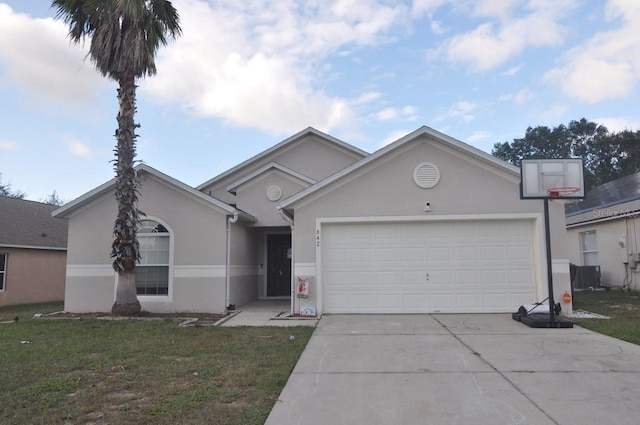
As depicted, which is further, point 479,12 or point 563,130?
point 563,130

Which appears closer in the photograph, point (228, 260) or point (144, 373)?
→ point (144, 373)

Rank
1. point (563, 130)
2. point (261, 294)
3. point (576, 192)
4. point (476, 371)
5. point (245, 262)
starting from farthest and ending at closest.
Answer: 1. point (563, 130)
2. point (261, 294)
3. point (245, 262)
4. point (576, 192)
5. point (476, 371)

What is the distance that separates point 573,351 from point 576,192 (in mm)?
3787

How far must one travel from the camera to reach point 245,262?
1469cm

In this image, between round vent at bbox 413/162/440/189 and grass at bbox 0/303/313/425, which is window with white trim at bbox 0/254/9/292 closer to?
grass at bbox 0/303/313/425

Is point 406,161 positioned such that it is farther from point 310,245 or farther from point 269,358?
point 269,358

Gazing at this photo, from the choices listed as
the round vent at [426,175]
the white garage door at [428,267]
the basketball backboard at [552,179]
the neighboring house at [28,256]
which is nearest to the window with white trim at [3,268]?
the neighboring house at [28,256]

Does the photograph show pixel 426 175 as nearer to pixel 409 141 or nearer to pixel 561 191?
pixel 409 141

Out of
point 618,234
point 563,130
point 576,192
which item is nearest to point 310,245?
point 576,192

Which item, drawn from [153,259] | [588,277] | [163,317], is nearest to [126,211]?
[153,259]

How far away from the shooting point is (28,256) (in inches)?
730

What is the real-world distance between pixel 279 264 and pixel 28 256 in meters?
10.5

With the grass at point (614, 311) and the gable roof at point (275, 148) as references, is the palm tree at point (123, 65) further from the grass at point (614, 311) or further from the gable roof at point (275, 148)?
the grass at point (614, 311)

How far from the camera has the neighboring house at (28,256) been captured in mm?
17656
